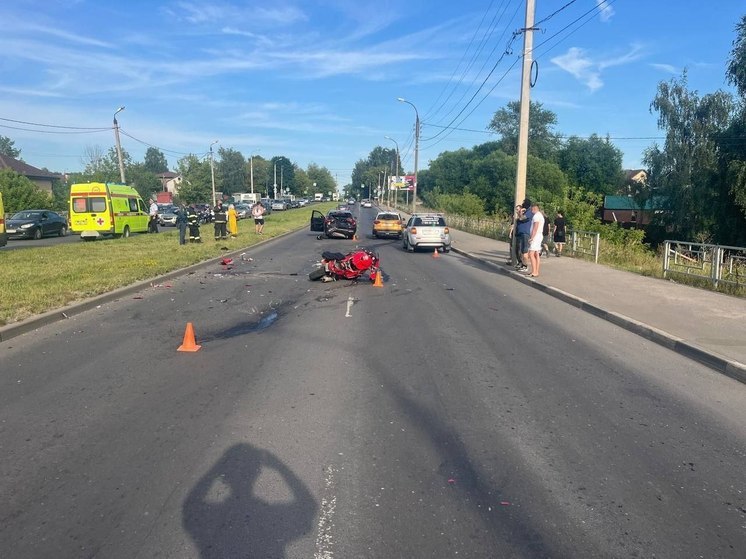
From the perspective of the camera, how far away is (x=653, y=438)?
4.78 meters

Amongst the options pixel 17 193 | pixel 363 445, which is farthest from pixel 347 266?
pixel 17 193

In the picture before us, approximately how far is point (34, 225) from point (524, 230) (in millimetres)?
23817

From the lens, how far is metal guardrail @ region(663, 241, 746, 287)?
1216 centimetres

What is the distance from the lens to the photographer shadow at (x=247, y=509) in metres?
3.17

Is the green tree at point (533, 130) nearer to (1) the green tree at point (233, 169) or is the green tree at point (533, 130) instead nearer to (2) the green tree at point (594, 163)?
(2) the green tree at point (594, 163)

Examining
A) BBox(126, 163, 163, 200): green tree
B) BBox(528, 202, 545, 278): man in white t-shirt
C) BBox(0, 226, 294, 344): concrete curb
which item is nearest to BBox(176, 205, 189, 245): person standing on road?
BBox(0, 226, 294, 344): concrete curb

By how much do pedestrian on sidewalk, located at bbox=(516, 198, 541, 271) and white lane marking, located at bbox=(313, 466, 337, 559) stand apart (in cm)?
1346

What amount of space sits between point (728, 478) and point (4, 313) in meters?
9.23

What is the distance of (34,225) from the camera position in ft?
92.8

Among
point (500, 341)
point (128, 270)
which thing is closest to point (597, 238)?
point (500, 341)

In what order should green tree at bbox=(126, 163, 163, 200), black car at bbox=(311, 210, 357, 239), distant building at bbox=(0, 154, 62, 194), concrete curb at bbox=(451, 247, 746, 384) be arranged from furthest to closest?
1. green tree at bbox=(126, 163, 163, 200)
2. distant building at bbox=(0, 154, 62, 194)
3. black car at bbox=(311, 210, 357, 239)
4. concrete curb at bbox=(451, 247, 746, 384)

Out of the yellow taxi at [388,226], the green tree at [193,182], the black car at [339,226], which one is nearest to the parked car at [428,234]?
the black car at [339,226]

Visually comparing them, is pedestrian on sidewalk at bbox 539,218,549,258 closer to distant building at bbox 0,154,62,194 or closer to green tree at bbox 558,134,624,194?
distant building at bbox 0,154,62,194

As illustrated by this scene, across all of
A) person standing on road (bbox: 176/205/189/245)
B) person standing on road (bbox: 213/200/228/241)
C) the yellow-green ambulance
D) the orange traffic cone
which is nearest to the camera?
the orange traffic cone
